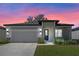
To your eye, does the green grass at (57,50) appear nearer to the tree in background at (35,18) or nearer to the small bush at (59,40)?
the small bush at (59,40)

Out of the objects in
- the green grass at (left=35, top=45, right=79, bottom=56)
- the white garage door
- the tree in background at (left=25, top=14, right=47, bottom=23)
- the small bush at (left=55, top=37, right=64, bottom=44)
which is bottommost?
the green grass at (left=35, top=45, right=79, bottom=56)

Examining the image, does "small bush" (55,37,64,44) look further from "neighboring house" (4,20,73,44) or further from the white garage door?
the white garage door

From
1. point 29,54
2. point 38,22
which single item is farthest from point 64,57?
point 38,22

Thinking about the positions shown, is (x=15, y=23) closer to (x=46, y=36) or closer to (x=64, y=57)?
(x=46, y=36)

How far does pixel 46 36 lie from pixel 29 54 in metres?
1.43

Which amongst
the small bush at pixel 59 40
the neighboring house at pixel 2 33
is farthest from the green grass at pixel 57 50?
the neighboring house at pixel 2 33

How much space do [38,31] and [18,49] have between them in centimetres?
125

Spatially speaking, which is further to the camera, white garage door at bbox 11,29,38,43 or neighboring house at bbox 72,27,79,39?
white garage door at bbox 11,29,38,43

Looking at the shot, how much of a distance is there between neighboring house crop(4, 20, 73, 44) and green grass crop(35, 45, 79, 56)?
336 mm

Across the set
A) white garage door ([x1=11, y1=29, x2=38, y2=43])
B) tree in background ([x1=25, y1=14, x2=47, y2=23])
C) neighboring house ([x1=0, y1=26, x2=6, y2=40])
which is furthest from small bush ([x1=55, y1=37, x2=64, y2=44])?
neighboring house ([x1=0, y1=26, x2=6, y2=40])

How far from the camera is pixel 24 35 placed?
11.2 m

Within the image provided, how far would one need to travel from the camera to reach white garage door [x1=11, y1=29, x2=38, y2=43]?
10952 mm

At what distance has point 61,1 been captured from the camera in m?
9.91

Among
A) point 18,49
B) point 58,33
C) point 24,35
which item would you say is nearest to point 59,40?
point 58,33
